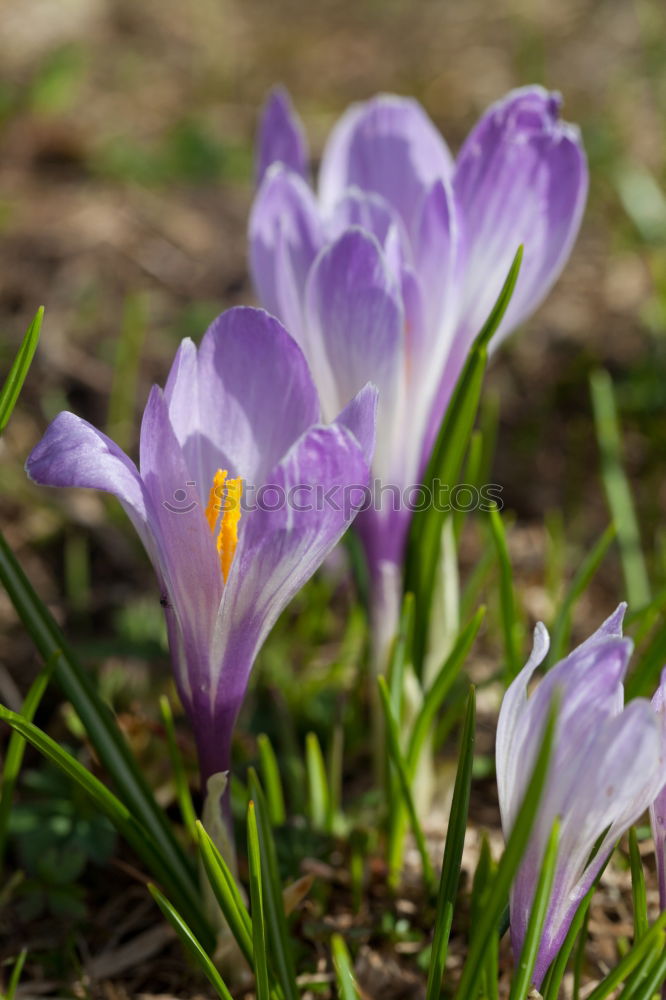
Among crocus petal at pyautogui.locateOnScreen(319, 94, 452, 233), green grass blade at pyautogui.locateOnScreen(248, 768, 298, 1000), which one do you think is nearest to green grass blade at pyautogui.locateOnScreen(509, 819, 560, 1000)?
green grass blade at pyautogui.locateOnScreen(248, 768, 298, 1000)

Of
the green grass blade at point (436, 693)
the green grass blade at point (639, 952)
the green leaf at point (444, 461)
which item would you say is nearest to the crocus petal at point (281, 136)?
the green leaf at point (444, 461)

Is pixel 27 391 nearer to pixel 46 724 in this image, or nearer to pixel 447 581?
pixel 46 724

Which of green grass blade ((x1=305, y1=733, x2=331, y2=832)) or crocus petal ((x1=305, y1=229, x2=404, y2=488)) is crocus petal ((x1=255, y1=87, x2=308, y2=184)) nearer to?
crocus petal ((x1=305, y1=229, x2=404, y2=488))

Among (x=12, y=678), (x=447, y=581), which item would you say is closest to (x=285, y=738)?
(x=447, y=581)

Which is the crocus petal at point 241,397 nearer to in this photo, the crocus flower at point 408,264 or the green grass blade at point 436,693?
the crocus flower at point 408,264

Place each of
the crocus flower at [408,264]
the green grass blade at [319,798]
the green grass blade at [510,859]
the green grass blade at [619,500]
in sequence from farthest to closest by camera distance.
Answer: the green grass blade at [619,500] < the green grass blade at [319,798] < the crocus flower at [408,264] < the green grass blade at [510,859]
